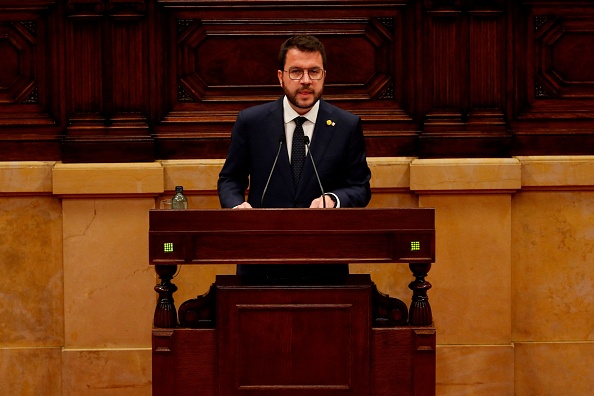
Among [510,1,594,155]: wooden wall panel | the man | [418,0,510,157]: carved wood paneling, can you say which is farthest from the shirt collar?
[510,1,594,155]: wooden wall panel

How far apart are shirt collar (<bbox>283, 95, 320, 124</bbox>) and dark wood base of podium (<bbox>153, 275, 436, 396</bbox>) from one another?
2.38 ft

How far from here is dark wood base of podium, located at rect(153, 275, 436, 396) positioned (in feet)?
10.9

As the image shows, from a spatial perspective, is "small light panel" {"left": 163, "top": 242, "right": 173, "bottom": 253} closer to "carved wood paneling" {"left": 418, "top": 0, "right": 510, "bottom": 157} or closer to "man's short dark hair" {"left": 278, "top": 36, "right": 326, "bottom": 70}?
"man's short dark hair" {"left": 278, "top": 36, "right": 326, "bottom": 70}

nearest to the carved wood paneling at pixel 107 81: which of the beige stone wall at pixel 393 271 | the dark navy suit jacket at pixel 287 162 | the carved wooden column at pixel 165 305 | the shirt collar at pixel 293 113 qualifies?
the beige stone wall at pixel 393 271

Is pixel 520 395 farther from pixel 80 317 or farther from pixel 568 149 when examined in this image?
pixel 80 317

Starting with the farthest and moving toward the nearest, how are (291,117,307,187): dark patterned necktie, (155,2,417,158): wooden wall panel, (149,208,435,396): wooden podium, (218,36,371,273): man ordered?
1. (155,2,417,158): wooden wall panel
2. (291,117,307,187): dark patterned necktie
3. (218,36,371,273): man
4. (149,208,435,396): wooden podium

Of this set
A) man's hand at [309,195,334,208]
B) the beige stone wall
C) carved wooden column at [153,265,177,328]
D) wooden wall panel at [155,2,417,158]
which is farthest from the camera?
wooden wall panel at [155,2,417,158]

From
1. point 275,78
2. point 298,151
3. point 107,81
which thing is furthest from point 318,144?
point 107,81

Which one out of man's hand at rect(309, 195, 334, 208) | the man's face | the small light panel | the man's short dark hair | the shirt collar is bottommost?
the small light panel

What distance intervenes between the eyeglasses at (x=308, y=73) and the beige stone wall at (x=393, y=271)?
5.37 feet

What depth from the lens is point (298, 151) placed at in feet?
12.4

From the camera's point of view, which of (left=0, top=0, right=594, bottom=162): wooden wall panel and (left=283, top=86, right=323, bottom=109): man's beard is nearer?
(left=283, top=86, right=323, bottom=109): man's beard

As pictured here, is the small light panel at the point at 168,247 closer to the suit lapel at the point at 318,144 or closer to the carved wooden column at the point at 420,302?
the suit lapel at the point at 318,144

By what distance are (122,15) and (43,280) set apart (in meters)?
1.46
